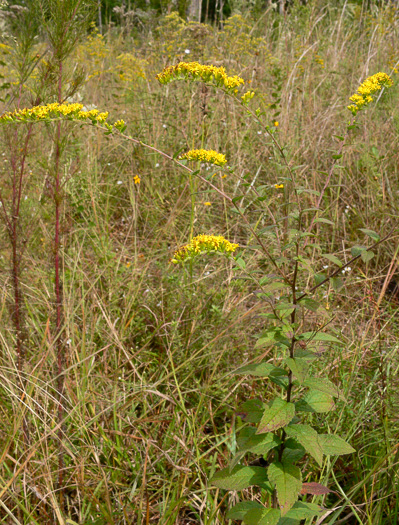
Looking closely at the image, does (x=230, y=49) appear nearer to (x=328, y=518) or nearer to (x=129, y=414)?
(x=129, y=414)

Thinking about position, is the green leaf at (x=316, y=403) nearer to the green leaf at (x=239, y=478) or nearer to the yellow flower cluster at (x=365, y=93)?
the green leaf at (x=239, y=478)

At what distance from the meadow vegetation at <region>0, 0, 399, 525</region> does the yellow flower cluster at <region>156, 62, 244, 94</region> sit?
64mm

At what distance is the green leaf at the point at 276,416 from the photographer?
1009 mm

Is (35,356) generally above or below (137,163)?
below

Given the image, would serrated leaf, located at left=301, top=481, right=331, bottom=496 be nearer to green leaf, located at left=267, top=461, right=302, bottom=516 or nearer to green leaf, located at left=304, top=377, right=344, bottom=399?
green leaf, located at left=267, top=461, right=302, bottom=516

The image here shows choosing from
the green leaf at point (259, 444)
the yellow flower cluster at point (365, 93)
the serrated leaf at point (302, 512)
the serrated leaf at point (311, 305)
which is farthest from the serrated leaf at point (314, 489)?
the yellow flower cluster at point (365, 93)

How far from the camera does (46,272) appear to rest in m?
2.30

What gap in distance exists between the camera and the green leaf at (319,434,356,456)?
1103 mm

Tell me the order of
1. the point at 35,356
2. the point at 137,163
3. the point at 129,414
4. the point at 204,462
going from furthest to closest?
the point at 137,163
the point at 35,356
the point at 129,414
the point at 204,462

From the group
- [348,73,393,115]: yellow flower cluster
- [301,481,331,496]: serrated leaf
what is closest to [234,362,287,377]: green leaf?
[301,481,331,496]: serrated leaf

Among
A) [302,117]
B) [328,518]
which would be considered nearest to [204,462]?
[328,518]

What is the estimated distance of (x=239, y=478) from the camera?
3.67ft

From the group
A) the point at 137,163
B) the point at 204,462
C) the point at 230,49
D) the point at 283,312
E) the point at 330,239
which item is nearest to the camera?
the point at 283,312

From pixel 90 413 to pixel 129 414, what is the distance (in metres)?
0.16
